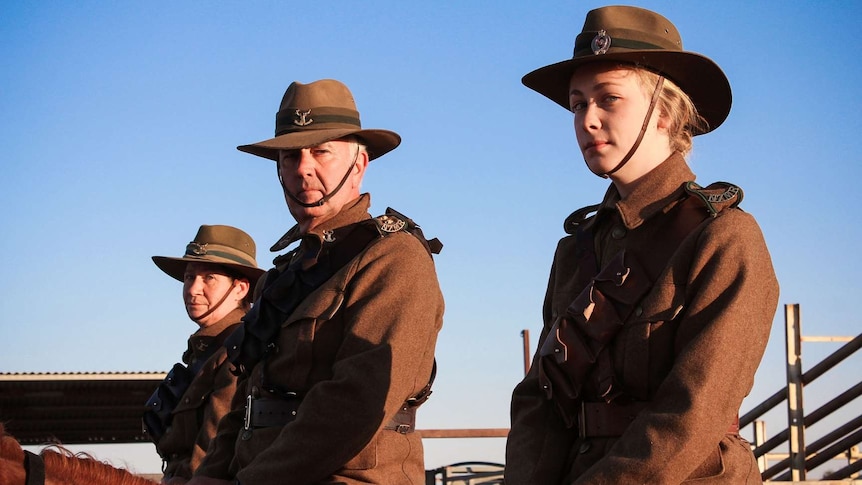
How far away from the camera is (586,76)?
388 centimetres

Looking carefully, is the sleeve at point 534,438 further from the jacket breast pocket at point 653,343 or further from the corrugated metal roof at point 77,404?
the corrugated metal roof at point 77,404

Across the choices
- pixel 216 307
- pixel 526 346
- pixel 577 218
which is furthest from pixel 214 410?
pixel 526 346

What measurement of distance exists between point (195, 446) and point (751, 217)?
4838mm

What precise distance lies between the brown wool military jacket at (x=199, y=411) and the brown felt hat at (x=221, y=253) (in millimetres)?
596

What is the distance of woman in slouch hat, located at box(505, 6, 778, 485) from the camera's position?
10.8 ft

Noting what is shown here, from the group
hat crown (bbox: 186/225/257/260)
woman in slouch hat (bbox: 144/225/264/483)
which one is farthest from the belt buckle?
hat crown (bbox: 186/225/257/260)

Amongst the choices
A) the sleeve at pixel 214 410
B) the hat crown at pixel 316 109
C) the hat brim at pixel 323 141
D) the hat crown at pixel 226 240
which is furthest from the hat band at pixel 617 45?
the hat crown at pixel 226 240

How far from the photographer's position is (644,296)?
140 inches

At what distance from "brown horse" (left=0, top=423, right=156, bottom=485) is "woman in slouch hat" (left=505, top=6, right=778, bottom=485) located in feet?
4.31

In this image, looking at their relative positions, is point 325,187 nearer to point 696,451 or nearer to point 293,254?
point 293,254

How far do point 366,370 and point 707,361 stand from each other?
1.56m

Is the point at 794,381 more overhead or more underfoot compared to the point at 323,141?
more underfoot

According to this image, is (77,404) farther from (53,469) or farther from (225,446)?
(53,469)

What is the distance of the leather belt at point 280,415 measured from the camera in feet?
15.4
